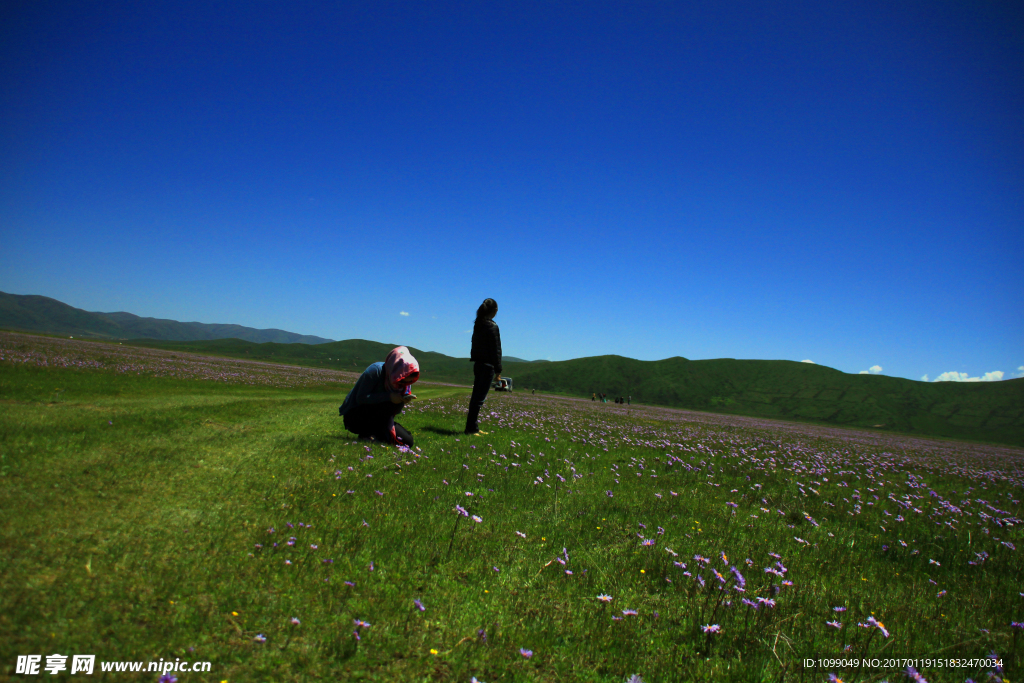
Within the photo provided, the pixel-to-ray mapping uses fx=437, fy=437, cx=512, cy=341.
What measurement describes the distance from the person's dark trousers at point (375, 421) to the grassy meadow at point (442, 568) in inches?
29.7

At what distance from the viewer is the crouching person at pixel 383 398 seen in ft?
27.6

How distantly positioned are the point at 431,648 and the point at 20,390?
15.5 m

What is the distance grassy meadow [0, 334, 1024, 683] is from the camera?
2.85 metres

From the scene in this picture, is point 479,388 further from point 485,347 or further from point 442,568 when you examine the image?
point 442,568

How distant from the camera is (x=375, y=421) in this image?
9430 mm

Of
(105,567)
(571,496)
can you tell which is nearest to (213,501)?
(105,567)

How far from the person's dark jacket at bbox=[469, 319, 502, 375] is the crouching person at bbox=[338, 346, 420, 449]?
11.0ft

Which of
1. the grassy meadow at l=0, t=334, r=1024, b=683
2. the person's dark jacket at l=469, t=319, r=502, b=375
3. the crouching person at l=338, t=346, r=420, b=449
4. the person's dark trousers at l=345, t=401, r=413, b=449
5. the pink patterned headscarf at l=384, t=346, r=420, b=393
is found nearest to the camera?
the grassy meadow at l=0, t=334, r=1024, b=683

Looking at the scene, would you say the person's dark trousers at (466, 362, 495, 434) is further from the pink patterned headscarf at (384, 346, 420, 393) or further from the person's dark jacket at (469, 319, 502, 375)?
the pink patterned headscarf at (384, 346, 420, 393)

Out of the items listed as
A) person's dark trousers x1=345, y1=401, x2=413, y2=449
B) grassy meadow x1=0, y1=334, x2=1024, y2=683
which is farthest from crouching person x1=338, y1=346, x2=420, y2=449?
grassy meadow x1=0, y1=334, x2=1024, y2=683

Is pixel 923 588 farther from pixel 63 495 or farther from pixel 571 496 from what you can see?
pixel 63 495

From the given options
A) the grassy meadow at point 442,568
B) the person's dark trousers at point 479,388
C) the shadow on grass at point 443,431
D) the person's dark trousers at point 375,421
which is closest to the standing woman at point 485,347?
the person's dark trousers at point 479,388

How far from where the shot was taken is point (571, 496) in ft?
24.3

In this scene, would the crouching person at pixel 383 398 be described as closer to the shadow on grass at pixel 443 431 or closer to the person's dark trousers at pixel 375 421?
the person's dark trousers at pixel 375 421
